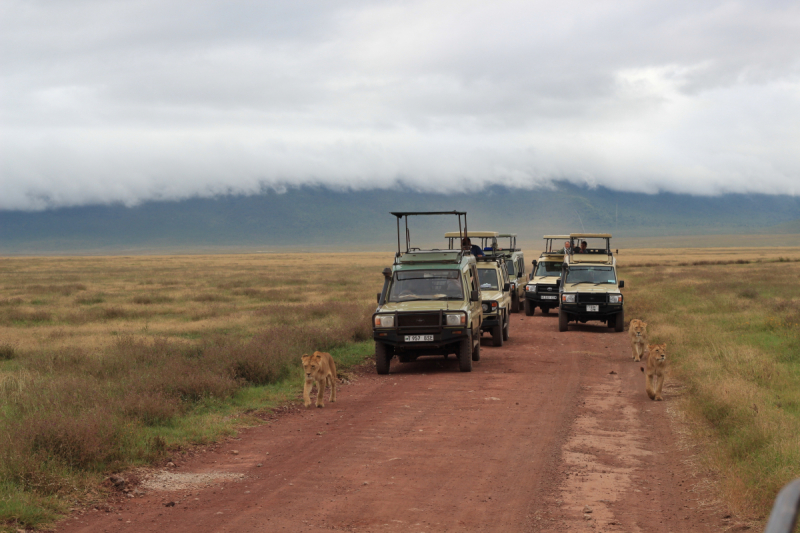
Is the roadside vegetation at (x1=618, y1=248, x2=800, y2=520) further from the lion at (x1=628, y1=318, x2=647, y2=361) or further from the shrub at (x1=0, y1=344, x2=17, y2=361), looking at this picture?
the shrub at (x1=0, y1=344, x2=17, y2=361)

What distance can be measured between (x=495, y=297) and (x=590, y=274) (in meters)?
5.32

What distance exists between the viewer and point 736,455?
7836 millimetres

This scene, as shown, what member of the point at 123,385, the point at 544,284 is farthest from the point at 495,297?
the point at 123,385

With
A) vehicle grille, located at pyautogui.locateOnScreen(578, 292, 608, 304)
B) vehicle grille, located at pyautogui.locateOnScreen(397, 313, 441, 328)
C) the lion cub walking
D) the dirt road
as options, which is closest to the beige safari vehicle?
vehicle grille, located at pyautogui.locateOnScreen(578, 292, 608, 304)

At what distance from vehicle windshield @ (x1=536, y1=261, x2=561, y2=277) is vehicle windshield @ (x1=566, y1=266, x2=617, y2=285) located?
5.16m

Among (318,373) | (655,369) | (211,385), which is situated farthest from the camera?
(211,385)

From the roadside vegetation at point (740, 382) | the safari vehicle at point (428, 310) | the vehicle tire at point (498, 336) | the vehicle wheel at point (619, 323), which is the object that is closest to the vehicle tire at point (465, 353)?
the safari vehicle at point (428, 310)

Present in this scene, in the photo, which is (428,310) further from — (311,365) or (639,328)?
(639,328)

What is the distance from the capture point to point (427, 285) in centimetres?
1577

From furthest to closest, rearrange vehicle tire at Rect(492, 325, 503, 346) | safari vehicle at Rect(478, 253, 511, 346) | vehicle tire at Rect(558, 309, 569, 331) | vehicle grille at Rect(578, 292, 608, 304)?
vehicle tire at Rect(558, 309, 569, 331)
vehicle grille at Rect(578, 292, 608, 304)
vehicle tire at Rect(492, 325, 503, 346)
safari vehicle at Rect(478, 253, 511, 346)

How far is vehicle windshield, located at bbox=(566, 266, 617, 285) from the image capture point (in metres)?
23.0

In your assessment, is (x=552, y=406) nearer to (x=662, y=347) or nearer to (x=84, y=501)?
(x=662, y=347)

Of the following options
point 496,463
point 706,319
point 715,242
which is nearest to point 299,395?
point 496,463

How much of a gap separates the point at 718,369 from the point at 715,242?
7892 inches
